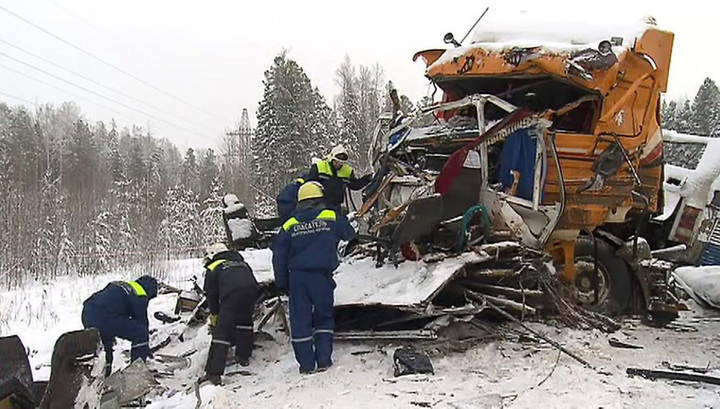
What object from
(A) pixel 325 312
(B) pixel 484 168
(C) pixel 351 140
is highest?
(C) pixel 351 140

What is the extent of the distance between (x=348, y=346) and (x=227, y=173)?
3359 cm

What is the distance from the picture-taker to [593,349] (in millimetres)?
5547

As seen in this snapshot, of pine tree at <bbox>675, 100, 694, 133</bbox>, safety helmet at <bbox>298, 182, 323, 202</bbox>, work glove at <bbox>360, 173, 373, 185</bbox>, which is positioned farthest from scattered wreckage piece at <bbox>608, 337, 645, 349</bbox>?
pine tree at <bbox>675, 100, 694, 133</bbox>

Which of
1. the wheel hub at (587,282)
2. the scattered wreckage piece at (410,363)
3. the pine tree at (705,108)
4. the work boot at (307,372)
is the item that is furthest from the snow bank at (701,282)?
the pine tree at (705,108)

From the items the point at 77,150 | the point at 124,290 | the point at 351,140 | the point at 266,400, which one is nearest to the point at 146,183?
the point at 351,140

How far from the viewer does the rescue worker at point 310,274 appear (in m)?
5.32

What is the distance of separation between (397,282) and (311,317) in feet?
2.97

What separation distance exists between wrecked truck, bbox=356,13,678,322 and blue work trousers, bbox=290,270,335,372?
3.36 feet

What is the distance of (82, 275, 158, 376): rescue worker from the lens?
5.62 metres

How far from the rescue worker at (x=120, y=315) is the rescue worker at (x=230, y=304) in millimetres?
607

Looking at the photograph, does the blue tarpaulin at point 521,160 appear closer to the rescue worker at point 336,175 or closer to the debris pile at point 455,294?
the debris pile at point 455,294

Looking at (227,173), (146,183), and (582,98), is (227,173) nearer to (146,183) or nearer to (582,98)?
(146,183)

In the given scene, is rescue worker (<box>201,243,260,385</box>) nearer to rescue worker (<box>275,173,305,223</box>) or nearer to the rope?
rescue worker (<box>275,173,305,223</box>)

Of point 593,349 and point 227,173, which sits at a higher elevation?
point 227,173
